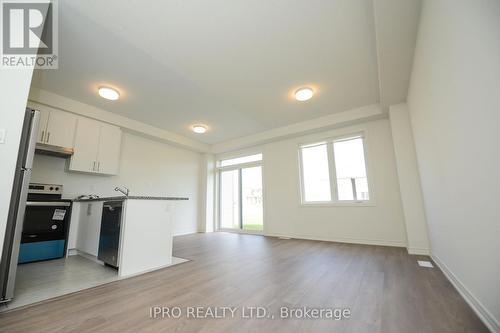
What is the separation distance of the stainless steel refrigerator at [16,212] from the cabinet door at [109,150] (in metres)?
2.40

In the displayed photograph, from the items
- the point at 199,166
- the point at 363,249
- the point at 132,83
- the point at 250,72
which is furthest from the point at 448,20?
the point at 199,166

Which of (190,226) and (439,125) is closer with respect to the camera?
(439,125)

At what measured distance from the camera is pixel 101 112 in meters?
4.00

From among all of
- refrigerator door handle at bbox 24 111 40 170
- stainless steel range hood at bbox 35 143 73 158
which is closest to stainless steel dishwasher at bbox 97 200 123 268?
refrigerator door handle at bbox 24 111 40 170

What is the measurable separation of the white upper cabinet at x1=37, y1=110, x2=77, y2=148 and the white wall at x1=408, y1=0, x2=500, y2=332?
510 cm

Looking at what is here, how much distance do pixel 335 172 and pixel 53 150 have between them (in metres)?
5.46

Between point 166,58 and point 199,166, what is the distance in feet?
13.7

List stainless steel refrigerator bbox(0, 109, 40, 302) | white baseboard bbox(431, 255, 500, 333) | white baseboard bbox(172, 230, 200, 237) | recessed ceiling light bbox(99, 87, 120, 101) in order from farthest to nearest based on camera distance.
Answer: white baseboard bbox(172, 230, 200, 237)
recessed ceiling light bbox(99, 87, 120, 101)
stainless steel refrigerator bbox(0, 109, 40, 302)
white baseboard bbox(431, 255, 500, 333)

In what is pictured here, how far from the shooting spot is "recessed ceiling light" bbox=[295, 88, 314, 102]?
11.1ft

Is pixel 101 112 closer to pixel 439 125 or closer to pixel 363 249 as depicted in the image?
pixel 439 125

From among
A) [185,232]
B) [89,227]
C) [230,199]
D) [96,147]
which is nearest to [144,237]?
[89,227]

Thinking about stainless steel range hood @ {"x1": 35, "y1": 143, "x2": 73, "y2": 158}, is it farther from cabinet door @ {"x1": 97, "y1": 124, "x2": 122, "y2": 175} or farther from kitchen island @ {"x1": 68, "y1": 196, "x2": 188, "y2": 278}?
kitchen island @ {"x1": 68, "y1": 196, "x2": 188, "y2": 278}

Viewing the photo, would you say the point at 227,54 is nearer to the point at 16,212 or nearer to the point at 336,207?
the point at 16,212

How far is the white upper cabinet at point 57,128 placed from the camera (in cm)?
321
